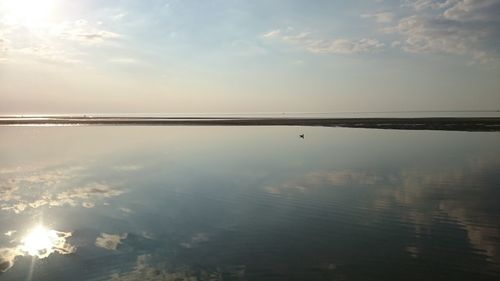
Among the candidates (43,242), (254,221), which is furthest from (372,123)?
(43,242)

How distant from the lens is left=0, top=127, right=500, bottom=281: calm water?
Result: 457 inches

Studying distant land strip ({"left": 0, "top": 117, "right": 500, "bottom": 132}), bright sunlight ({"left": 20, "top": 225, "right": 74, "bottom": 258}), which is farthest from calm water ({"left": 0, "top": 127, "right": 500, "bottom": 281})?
distant land strip ({"left": 0, "top": 117, "right": 500, "bottom": 132})

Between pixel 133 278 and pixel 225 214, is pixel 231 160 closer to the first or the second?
pixel 225 214

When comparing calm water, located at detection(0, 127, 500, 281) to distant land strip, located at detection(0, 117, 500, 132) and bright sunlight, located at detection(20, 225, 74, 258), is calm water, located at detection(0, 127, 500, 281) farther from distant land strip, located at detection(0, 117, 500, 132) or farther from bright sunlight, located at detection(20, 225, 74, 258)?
distant land strip, located at detection(0, 117, 500, 132)

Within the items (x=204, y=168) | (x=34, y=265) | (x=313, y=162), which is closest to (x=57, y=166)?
(x=204, y=168)

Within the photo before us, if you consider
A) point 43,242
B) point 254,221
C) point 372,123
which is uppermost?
point 372,123

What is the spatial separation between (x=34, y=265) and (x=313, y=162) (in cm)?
2493

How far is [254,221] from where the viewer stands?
16.2m

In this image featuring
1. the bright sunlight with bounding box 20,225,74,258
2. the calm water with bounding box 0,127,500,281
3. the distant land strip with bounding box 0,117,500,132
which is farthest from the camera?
the distant land strip with bounding box 0,117,500,132

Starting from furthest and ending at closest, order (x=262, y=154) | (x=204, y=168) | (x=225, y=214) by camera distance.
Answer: (x=262, y=154) < (x=204, y=168) < (x=225, y=214)

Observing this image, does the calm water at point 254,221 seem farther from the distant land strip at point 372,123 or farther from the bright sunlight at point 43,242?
the distant land strip at point 372,123

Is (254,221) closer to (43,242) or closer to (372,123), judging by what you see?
(43,242)

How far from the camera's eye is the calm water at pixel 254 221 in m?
11.6

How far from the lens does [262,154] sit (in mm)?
40000
